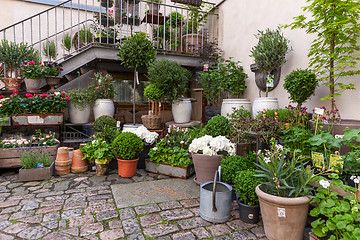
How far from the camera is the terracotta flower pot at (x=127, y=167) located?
325cm

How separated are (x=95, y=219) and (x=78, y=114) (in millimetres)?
3123

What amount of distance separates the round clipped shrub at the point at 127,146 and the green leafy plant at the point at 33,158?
99 cm

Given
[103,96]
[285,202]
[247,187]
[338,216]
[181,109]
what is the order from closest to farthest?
[338,216] → [285,202] → [247,187] → [181,109] → [103,96]

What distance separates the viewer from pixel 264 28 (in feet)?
15.0

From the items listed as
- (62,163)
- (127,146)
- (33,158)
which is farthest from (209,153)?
(33,158)

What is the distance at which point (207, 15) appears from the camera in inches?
253

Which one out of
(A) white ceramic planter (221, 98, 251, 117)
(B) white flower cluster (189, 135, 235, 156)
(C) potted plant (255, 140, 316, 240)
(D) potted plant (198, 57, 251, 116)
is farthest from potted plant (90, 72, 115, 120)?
(C) potted plant (255, 140, 316, 240)

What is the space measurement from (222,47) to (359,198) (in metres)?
5.15

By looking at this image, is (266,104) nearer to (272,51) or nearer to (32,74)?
(272,51)

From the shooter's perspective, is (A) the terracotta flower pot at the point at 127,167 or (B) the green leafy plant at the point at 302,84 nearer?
(B) the green leafy plant at the point at 302,84

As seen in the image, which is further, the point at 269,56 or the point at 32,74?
the point at 32,74

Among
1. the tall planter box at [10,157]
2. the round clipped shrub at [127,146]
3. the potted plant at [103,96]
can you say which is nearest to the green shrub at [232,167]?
the round clipped shrub at [127,146]

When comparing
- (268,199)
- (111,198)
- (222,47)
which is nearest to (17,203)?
(111,198)

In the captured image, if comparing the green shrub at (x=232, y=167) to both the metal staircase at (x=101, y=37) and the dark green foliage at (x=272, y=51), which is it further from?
the metal staircase at (x=101, y=37)
